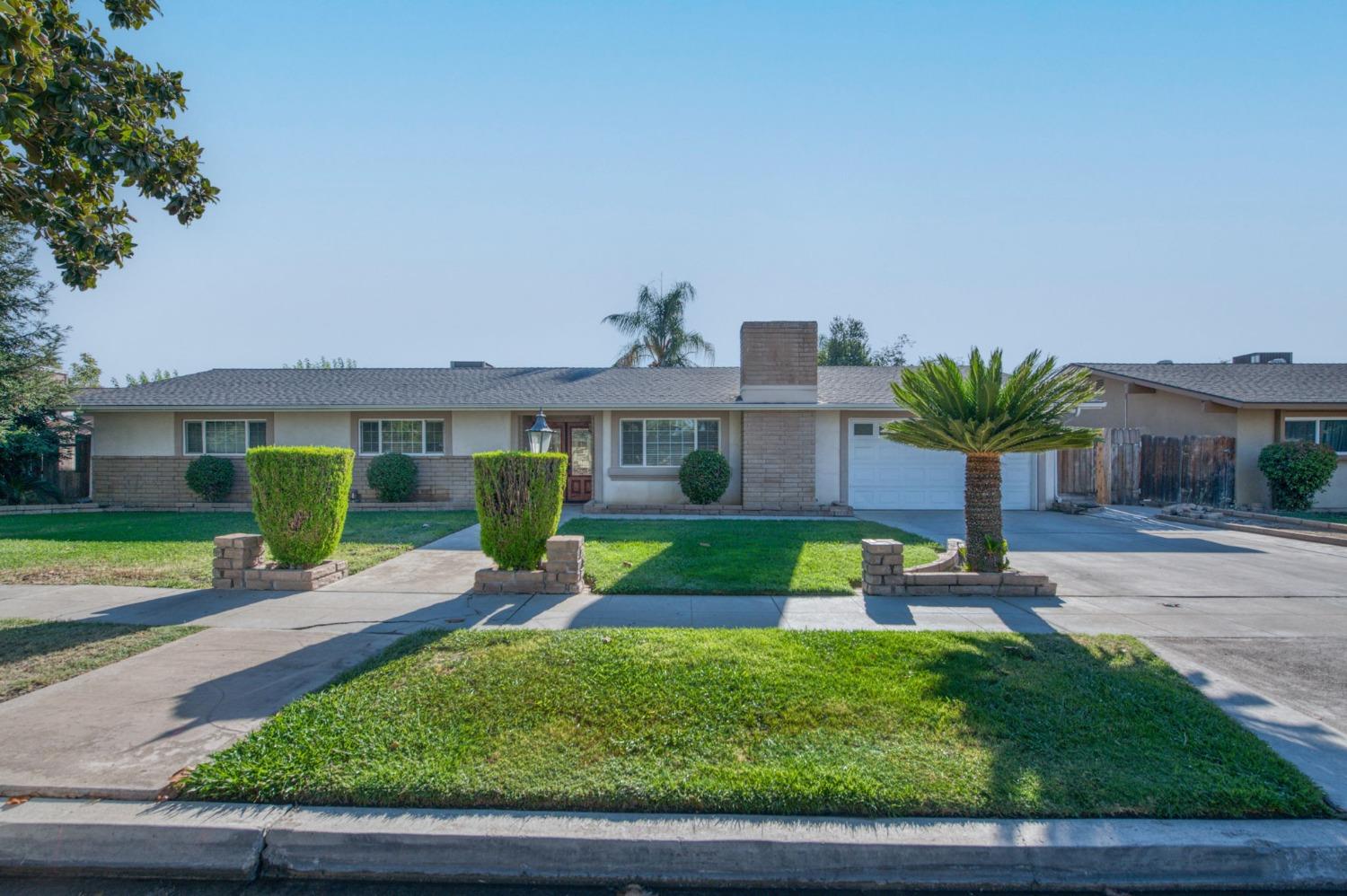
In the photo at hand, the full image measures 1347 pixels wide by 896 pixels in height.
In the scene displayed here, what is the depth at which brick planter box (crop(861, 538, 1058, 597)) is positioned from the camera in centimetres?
751

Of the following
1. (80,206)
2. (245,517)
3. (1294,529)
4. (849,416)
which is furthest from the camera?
(849,416)

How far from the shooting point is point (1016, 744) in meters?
3.72

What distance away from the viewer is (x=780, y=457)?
51.7 feet

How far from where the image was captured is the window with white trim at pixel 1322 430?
16625 millimetres

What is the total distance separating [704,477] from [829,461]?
3326 millimetres

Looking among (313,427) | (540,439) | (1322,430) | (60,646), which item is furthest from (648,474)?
(1322,430)

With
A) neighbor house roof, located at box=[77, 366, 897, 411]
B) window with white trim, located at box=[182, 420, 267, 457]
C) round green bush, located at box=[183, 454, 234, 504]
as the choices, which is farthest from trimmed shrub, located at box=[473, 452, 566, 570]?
window with white trim, located at box=[182, 420, 267, 457]

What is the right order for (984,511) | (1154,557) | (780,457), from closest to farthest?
(984,511) < (1154,557) < (780,457)

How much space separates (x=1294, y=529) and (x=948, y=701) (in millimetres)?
13331

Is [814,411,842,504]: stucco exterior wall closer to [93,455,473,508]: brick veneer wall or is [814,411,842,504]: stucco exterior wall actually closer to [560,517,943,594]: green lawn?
[560,517,943,594]: green lawn

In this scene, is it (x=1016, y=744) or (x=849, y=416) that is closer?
(x=1016, y=744)

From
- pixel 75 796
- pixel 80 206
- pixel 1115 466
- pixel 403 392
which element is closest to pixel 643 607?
pixel 75 796

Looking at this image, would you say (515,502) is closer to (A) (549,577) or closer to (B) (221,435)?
(A) (549,577)

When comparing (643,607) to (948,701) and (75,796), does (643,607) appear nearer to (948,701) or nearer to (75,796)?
(948,701)
